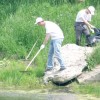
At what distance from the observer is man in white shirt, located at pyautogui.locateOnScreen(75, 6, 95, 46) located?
17.9 m

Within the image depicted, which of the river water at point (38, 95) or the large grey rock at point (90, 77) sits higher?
the large grey rock at point (90, 77)

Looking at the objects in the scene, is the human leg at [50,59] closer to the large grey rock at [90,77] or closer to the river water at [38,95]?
the large grey rock at [90,77]

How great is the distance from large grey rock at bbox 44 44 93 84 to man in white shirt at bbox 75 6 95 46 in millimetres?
1472

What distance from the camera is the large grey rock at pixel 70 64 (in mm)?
14523

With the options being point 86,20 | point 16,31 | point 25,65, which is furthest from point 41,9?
point 25,65

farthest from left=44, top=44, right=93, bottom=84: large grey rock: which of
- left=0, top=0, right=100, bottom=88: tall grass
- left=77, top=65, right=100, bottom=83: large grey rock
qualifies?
left=0, top=0, right=100, bottom=88: tall grass

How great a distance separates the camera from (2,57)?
59.4 feet

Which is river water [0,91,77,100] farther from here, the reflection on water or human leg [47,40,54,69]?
human leg [47,40,54,69]

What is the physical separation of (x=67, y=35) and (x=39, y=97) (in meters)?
6.49

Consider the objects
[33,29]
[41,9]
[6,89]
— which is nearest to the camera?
[6,89]

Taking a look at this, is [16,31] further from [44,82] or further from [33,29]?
[44,82]

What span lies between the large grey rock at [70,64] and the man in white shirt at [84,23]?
4.83 feet

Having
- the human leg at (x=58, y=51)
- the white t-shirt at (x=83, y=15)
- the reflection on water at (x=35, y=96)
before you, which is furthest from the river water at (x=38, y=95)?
the white t-shirt at (x=83, y=15)

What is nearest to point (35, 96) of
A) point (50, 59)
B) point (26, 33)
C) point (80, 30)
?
point (50, 59)
